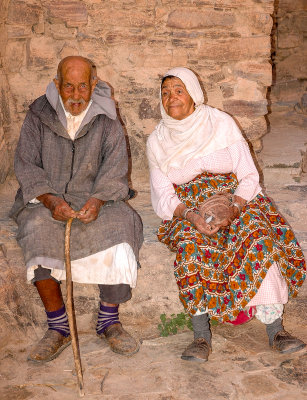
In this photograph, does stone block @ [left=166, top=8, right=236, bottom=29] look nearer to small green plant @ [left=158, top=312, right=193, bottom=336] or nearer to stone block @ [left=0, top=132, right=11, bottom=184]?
stone block @ [left=0, top=132, right=11, bottom=184]

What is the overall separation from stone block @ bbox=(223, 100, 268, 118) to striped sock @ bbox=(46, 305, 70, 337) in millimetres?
2285

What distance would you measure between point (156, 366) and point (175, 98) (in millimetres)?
1600

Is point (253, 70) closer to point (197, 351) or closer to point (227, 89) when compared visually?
point (227, 89)

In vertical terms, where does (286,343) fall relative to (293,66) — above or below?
below

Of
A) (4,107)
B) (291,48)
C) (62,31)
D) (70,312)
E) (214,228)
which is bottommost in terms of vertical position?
(70,312)

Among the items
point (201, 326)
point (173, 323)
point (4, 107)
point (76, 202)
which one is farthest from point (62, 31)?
point (201, 326)

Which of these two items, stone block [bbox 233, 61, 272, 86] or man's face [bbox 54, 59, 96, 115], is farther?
stone block [bbox 233, 61, 272, 86]

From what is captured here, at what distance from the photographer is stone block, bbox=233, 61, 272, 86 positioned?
440 cm

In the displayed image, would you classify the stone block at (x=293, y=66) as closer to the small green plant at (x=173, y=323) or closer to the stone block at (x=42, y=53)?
the stone block at (x=42, y=53)

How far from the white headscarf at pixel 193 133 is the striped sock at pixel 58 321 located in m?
1.10

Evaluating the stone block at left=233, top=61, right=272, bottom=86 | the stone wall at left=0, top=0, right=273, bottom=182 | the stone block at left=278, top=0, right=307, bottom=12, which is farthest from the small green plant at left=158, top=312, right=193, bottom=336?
the stone block at left=278, top=0, right=307, bottom=12

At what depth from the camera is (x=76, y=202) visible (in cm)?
326

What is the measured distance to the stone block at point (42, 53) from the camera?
423cm

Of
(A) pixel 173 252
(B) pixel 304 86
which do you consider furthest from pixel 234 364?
(B) pixel 304 86
